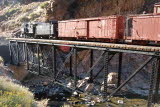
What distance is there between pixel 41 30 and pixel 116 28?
11892 millimetres

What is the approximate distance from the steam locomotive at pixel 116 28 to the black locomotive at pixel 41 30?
1.66ft

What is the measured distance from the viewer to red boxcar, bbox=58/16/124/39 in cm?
1227

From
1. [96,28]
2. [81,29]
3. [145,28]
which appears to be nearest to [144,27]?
[145,28]

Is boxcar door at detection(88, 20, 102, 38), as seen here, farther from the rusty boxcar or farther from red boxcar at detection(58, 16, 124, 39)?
the rusty boxcar

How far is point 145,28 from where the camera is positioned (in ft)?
34.1

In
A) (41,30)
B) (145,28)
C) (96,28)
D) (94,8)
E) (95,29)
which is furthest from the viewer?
(94,8)

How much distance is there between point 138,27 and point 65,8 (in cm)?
2185

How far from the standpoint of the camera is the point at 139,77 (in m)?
24.2

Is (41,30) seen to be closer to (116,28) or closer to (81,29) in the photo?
(81,29)

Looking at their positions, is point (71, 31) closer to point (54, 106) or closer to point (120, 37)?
point (120, 37)

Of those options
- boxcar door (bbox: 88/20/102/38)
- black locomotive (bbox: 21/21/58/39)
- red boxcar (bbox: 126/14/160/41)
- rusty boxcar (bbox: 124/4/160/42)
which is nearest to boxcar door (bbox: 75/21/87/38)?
boxcar door (bbox: 88/20/102/38)

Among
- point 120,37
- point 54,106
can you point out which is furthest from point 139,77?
point 120,37

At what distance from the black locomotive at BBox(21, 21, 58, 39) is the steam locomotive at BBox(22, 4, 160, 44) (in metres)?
0.50

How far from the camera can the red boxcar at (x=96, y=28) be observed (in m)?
12.3
